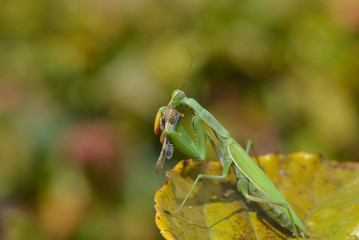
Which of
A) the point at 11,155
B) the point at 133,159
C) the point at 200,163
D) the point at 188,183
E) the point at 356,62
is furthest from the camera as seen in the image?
the point at 356,62

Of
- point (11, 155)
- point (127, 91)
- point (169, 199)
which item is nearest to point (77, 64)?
point (127, 91)

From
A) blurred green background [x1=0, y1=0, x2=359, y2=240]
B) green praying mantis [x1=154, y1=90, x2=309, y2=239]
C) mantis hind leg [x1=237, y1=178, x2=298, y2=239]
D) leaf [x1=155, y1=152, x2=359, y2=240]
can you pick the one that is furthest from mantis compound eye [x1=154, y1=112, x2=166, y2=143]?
blurred green background [x1=0, y1=0, x2=359, y2=240]

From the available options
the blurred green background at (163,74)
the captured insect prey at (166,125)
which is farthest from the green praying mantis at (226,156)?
the blurred green background at (163,74)

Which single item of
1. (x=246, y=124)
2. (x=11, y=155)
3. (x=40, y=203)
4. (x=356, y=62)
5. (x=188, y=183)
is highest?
(x=356, y=62)

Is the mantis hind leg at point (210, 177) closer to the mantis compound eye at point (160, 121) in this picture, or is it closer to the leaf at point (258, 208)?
the leaf at point (258, 208)

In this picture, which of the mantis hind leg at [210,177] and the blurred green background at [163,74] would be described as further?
the blurred green background at [163,74]

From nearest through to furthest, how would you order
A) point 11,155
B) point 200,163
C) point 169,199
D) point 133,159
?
1. point 169,199
2. point 200,163
3. point 11,155
4. point 133,159

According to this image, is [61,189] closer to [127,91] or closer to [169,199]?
[127,91]
